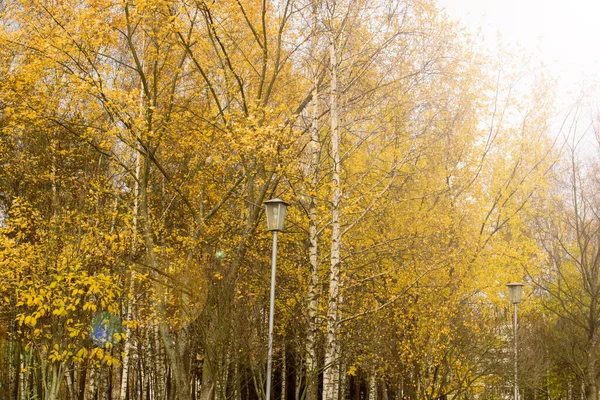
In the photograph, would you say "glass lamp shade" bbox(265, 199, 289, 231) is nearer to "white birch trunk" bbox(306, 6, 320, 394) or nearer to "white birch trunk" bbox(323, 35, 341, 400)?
"white birch trunk" bbox(306, 6, 320, 394)

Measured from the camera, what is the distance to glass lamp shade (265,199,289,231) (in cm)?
1035

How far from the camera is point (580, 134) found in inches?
832

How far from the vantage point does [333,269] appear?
40.4 feet

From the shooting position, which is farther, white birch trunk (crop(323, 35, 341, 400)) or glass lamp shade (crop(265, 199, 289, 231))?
white birch trunk (crop(323, 35, 341, 400))

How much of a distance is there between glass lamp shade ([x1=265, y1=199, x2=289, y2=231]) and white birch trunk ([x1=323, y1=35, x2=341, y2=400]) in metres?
1.69

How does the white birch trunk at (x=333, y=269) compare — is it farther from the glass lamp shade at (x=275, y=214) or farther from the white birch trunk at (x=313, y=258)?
the glass lamp shade at (x=275, y=214)

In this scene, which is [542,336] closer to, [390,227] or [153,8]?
[390,227]

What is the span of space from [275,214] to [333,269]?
8.06 ft

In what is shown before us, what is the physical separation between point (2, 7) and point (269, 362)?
16.1 m

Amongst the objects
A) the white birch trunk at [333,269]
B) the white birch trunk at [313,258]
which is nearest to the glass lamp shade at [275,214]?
the white birch trunk at [313,258]

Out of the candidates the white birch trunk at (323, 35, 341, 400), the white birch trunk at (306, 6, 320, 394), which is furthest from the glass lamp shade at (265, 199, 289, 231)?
the white birch trunk at (323, 35, 341, 400)

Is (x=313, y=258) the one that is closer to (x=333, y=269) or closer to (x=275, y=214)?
(x=333, y=269)

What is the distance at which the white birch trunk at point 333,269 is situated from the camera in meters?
12.1

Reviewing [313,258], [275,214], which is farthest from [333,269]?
[275,214]
